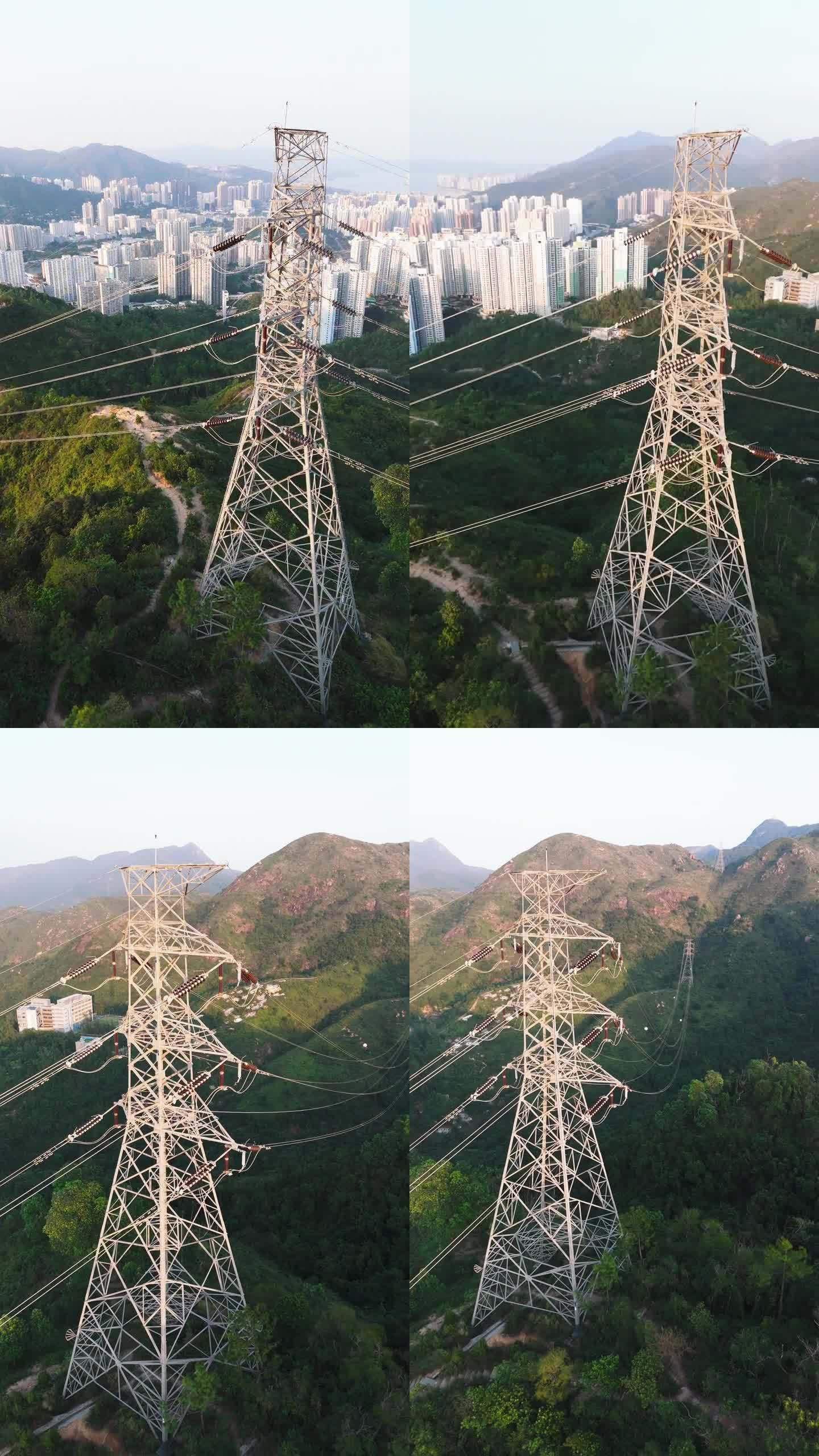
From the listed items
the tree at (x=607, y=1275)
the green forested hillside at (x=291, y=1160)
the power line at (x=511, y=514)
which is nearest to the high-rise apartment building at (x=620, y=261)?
the power line at (x=511, y=514)

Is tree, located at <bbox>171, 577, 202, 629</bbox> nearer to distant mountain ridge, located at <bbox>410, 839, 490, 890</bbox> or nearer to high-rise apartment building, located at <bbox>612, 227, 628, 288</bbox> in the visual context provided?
distant mountain ridge, located at <bbox>410, 839, 490, 890</bbox>

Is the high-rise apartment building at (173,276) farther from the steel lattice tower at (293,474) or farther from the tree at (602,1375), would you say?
the tree at (602,1375)

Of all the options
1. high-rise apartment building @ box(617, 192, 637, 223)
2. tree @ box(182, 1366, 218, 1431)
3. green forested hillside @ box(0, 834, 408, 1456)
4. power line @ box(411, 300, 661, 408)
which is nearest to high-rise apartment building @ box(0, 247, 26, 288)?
power line @ box(411, 300, 661, 408)

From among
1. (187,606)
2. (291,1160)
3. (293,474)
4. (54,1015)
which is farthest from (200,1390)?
(293,474)

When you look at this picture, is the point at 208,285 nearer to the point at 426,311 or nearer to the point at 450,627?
the point at 426,311

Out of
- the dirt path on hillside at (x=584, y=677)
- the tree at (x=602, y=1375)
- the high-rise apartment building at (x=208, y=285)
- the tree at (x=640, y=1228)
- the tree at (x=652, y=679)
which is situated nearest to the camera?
the tree at (x=602, y=1375)

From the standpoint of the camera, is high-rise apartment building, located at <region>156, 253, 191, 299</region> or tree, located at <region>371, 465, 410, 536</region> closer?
tree, located at <region>371, 465, 410, 536</region>

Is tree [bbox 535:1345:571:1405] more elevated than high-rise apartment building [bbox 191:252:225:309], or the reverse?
high-rise apartment building [bbox 191:252:225:309]
